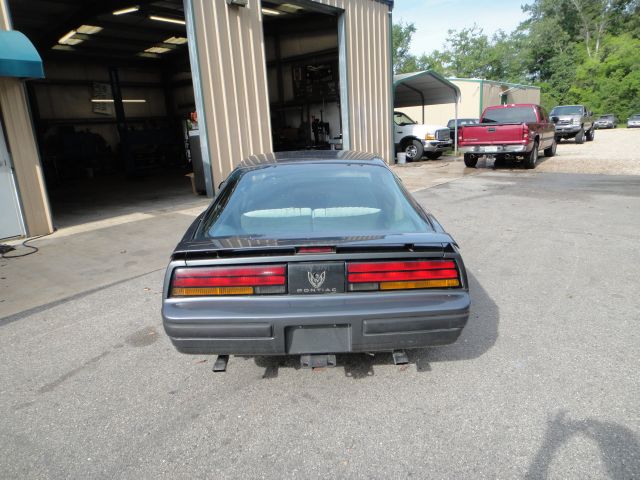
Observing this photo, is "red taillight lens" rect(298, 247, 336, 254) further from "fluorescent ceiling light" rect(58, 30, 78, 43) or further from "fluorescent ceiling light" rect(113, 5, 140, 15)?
"fluorescent ceiling light" rect(58, 30, 78, 43)

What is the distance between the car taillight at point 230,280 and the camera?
7.75 ft

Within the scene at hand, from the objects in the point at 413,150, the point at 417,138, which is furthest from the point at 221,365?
the point at 413,150

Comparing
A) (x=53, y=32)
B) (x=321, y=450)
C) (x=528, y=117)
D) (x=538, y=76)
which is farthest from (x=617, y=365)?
(x=538, y=76)

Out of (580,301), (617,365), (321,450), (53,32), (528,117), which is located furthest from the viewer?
(53,32)

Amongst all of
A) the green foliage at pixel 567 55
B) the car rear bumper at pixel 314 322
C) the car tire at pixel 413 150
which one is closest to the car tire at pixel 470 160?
the car tire at pixel 413 150

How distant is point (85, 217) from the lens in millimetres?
8734

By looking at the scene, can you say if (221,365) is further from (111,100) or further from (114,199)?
(111,100)

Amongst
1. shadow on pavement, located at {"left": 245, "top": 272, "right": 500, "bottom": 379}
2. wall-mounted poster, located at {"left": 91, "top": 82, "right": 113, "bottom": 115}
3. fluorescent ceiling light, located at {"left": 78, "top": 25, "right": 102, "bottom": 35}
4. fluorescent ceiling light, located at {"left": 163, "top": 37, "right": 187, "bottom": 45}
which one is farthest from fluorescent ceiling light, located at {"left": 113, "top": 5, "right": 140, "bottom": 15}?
shadow on pavement, located at {"left": 245, "top": 272, "right": 500, "bottom": 379}

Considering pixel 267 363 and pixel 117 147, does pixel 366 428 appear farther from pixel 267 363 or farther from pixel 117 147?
pixel 117 147

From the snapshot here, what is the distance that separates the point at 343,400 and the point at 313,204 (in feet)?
4.50

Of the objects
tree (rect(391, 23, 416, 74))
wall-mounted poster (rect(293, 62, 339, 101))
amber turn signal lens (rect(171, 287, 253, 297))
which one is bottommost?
amber turn signal lens (rect(171, 287, 253, 297))

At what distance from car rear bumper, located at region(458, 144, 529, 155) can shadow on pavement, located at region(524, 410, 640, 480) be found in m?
12.0

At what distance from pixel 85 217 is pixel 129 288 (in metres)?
5.05

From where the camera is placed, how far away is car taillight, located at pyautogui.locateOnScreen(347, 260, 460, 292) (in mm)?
2369
